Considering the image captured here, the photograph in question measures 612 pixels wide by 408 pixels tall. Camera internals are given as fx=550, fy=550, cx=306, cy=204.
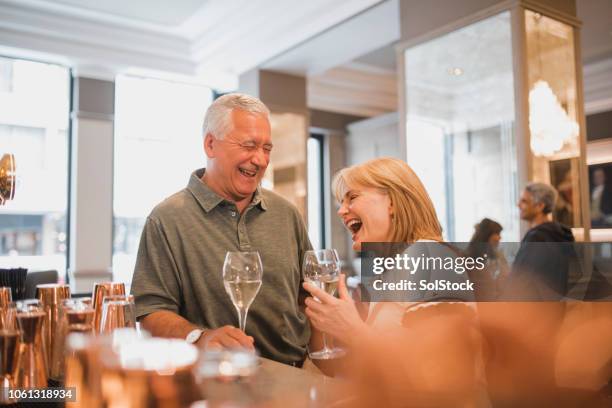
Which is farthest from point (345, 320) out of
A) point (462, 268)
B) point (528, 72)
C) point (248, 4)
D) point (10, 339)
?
point (248, 4)

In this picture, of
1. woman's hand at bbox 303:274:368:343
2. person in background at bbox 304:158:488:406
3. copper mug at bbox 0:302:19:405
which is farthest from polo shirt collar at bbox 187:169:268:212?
copper mug at bbox 0:302:19:405

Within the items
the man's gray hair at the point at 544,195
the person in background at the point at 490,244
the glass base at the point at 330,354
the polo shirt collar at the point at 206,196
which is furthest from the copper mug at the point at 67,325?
the man's gray hair at the point at 544,195

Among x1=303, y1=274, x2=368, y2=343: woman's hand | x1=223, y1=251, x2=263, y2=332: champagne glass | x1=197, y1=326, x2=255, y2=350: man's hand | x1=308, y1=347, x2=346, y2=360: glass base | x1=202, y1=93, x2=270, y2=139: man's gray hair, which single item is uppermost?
x1=202, y1=93, x2=270, y2=139: man's gray hair

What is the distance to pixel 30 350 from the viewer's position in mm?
880

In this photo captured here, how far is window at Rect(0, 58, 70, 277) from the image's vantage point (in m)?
5.12

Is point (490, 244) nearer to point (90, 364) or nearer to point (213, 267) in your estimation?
point (213, 267)

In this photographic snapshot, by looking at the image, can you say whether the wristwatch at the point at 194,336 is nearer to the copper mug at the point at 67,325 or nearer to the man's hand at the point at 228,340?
the man's hand at the point at 228,340

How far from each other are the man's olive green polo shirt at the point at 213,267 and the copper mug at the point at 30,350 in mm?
544

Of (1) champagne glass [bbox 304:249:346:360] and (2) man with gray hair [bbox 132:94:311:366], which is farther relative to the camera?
(2) man with gray hair [bbox 132:94:311:366]

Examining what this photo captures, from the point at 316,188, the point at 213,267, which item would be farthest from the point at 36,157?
the point at 213,267

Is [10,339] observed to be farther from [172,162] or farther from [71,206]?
[172,162]

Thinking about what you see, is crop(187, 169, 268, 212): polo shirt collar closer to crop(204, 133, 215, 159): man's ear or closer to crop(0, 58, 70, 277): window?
crop(204, 133, 215, 159): man's ear

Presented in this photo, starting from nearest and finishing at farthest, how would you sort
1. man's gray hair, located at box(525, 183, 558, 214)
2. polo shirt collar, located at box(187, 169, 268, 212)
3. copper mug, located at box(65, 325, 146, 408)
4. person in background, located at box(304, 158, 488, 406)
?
copper mug, located at box(65, 325, 146, 408), person in background, located at box(304, 158, 488, 406), polo shirt collar, located at box(187, 169, 268, 212), man's gray hair, located at box(525, 183, 558, 214)

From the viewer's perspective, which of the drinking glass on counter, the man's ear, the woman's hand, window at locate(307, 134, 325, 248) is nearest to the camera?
the drinking glass on counter
